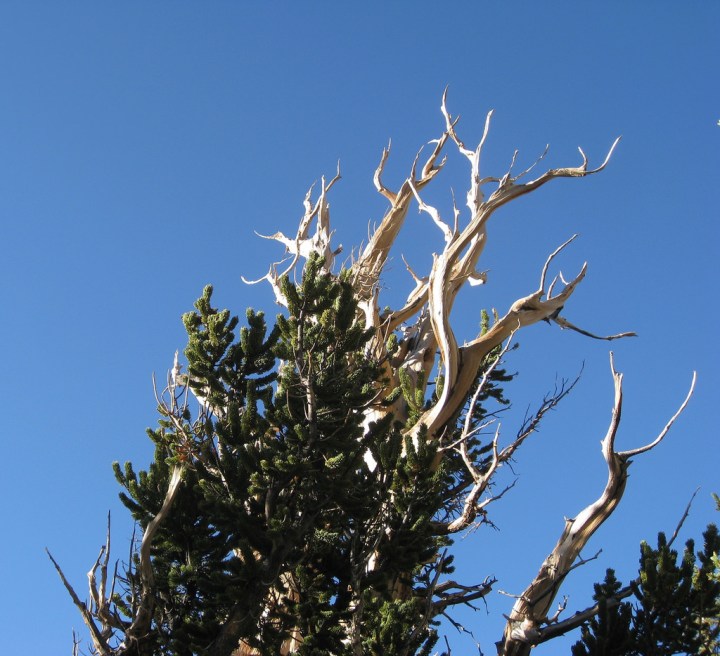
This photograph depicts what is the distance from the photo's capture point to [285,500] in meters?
8.40

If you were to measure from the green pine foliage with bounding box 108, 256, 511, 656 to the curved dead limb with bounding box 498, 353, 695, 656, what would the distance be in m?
1.02

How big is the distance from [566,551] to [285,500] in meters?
3.16

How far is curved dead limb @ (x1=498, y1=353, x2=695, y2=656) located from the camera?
29.5ft

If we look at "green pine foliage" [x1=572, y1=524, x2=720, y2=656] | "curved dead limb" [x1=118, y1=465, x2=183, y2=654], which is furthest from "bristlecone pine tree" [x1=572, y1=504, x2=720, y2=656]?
"curved dead limb" [x1=118, y1=465, x2=183, y2=654]

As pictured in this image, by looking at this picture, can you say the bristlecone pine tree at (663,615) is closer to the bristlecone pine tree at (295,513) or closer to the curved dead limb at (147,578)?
the bristlecone pine tree at (295,513)

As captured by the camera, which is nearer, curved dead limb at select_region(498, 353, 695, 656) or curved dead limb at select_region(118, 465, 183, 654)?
curved dead limb at select_region(118, 465, 183, 654)

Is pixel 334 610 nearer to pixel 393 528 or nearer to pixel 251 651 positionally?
pixel 393 528

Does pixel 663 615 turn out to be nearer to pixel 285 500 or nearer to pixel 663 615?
pixel 663 615

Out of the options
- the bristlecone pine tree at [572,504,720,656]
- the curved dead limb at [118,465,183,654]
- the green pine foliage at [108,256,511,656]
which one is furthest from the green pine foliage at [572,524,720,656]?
the curved dead limb at [118,465,183,654]

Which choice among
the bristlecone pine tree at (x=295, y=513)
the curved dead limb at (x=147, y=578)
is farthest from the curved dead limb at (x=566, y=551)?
the curved dead limb at (x=147, y=578)

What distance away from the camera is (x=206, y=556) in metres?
8.40

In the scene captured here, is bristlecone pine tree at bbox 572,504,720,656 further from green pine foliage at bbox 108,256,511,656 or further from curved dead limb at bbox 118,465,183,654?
curved dead limb at bbox 118,465,183,654

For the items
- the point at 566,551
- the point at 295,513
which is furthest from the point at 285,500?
the point at 566,551

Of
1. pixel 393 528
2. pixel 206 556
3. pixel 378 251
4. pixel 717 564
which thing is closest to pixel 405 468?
pixel 393 528
